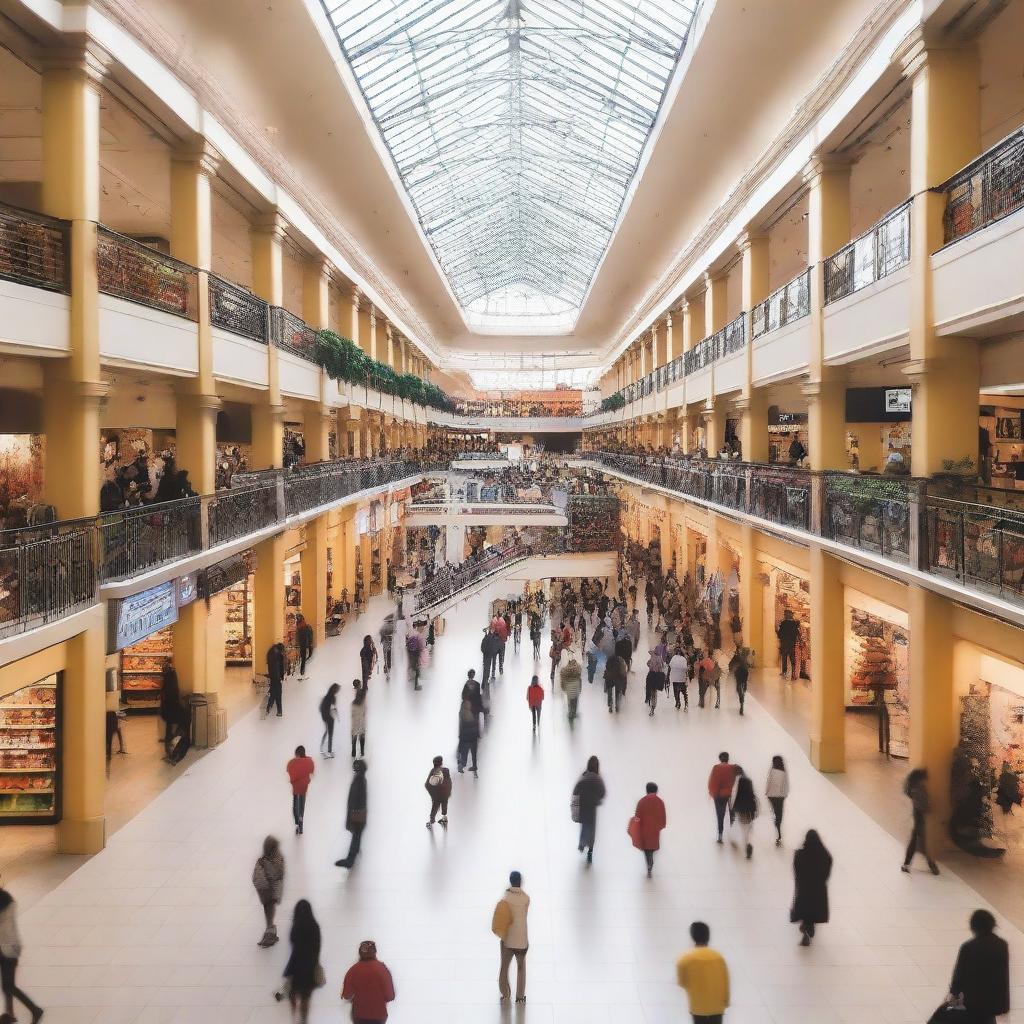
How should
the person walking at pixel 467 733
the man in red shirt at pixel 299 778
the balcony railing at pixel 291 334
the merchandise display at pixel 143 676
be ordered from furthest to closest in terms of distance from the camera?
the balcony railing at pixel 291 334, the merchandise display at pixel 143 676, the person walking at pixel 467 733, the man in red shirt at pixel 299 778

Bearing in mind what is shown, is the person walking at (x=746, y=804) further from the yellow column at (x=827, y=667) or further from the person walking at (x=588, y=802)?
the yellow column at (x=827, y=667)

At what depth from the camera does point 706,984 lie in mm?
5906

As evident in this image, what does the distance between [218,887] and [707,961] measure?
555 cm

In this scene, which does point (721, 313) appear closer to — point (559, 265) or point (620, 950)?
point (620, 950)

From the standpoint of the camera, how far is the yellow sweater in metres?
5.90

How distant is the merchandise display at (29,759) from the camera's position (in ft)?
32.8

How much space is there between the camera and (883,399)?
48.7 ft

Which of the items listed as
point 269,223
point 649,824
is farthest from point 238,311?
point 649,824

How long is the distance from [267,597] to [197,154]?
829cm

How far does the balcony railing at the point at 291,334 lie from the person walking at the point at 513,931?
11967mm

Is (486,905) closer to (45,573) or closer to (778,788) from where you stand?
(778,788)

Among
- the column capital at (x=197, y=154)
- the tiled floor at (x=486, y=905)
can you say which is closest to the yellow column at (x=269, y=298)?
the column capital at (x=197, y=154)

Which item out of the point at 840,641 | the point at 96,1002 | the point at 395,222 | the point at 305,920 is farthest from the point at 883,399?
the point at 395,222

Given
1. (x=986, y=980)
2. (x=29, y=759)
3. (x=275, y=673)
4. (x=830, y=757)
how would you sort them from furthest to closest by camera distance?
(x=275, y=673) → (x=830, y=757) → (x=29, y=759) → (x=986, y=980)
